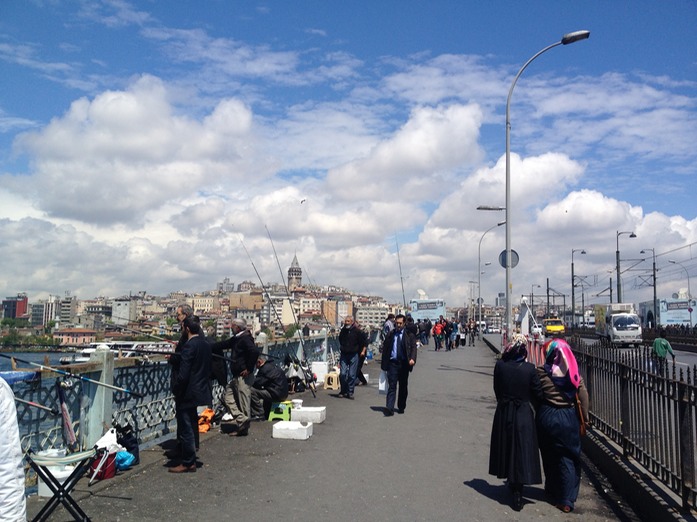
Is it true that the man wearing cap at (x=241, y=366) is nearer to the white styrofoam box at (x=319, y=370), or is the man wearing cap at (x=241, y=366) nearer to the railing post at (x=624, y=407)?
the railing post at (x=624, y=407)

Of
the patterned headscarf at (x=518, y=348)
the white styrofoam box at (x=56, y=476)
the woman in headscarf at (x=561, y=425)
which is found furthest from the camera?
the patterned headscarf at (x=518, y=348)

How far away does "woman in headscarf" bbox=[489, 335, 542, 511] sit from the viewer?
6.34 m

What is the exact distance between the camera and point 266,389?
429 inches

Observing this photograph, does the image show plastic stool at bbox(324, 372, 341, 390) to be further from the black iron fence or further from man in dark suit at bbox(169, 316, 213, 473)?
man in dark suit at bbox(169, 316, 213, 473)

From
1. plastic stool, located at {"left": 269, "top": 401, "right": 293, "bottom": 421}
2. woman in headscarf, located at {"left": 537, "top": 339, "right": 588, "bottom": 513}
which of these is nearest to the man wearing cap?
plastic stool, located at {"left": 269, "top": 401, "right": 293, "bottom": 421}

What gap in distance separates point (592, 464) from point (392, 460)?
8.67 ft

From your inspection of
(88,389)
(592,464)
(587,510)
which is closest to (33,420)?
(88,389)

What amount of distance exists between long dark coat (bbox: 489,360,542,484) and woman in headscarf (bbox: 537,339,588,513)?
0.11 meters

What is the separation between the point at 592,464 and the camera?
8.54 metres

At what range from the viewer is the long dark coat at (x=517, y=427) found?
633cm

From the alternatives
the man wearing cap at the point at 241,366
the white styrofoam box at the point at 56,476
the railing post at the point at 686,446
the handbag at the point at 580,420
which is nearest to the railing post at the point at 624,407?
the handbag at the point at 580,420

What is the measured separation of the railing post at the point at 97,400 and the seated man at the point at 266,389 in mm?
3412

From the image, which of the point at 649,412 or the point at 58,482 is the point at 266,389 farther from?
the point at 649,412

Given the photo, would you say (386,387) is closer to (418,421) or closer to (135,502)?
(418,421)
